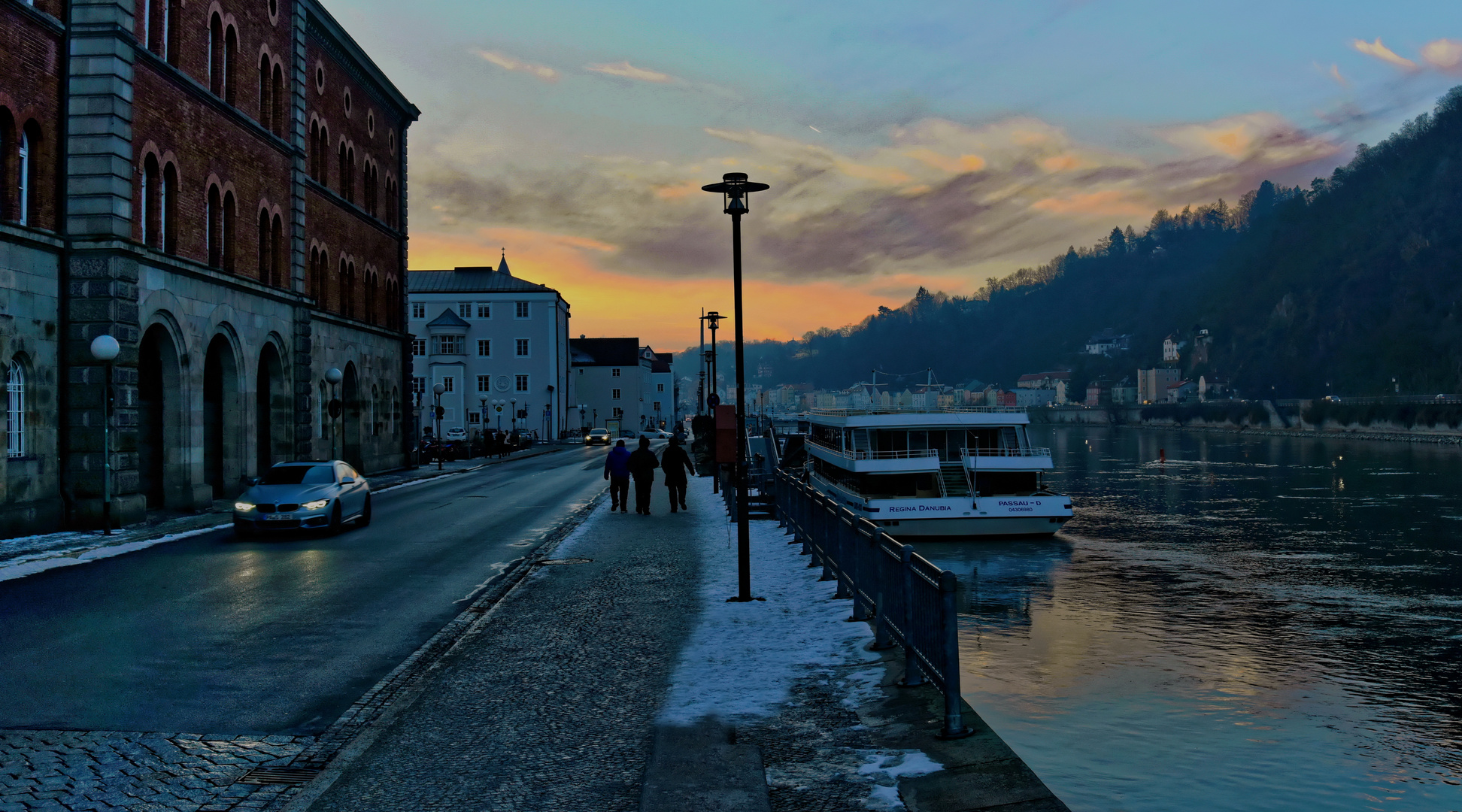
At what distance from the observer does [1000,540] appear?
104 feet

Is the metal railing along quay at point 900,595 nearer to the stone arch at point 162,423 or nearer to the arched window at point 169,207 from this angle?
the stone arch at point 162,423

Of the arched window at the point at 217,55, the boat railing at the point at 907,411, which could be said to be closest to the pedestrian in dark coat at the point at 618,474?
the boat railing at the point at 907,411

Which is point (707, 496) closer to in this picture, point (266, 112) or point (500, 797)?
point (266, 112)

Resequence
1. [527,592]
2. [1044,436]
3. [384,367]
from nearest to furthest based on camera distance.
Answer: [527,592] → [384,367] → [1044,436]

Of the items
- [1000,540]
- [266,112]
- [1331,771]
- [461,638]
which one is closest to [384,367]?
[266,112]

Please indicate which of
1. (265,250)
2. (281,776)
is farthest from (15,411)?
(281,776)

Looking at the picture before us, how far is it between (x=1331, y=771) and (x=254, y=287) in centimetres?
3014

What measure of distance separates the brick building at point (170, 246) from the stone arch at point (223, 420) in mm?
51

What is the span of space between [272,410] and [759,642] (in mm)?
27753

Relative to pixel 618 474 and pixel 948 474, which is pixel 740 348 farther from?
pixel 948 474

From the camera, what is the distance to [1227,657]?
1575 centimetres

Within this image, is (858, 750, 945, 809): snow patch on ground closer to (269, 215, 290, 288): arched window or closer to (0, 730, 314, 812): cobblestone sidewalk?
(0, 730, 314, 812): cobblestone sidewalk

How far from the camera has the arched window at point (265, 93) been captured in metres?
33.6

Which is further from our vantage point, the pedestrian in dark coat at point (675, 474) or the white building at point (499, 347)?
the white building at point (499, 347)
